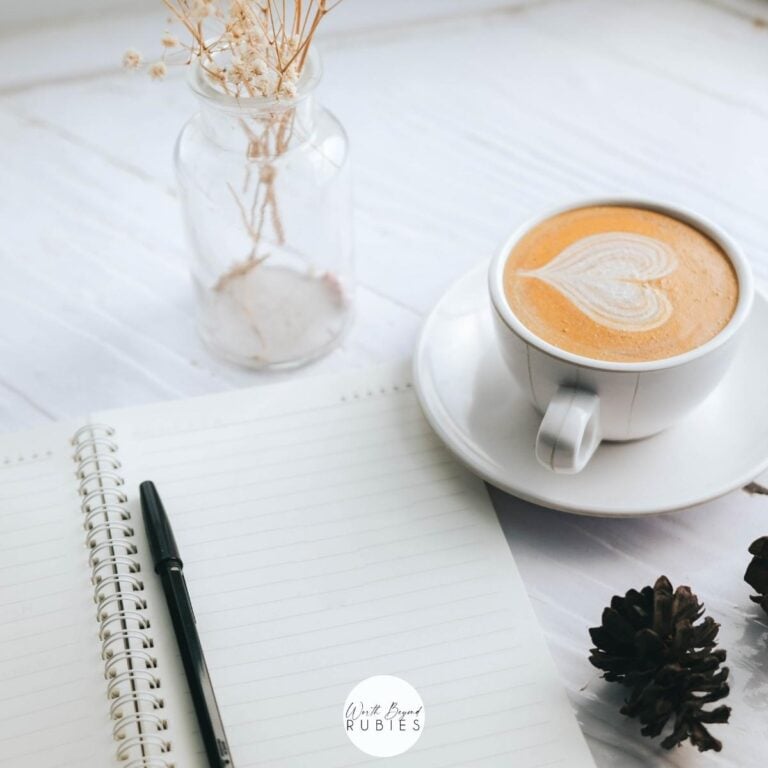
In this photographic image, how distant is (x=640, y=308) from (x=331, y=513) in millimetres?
255

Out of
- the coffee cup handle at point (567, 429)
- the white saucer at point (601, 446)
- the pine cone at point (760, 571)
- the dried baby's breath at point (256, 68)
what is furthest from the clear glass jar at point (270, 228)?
the pine cone at point (760, 571)

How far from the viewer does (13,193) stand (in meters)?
1.04

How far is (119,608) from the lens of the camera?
2.33ft

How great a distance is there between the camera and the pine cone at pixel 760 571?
0.69 m

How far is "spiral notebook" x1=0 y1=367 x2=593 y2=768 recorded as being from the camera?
652 millimetres

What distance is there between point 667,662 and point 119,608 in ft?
1.14

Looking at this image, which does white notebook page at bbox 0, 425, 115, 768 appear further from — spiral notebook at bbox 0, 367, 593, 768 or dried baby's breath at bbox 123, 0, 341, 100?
dried baby's breath at bbox 123, 0, 341, 100

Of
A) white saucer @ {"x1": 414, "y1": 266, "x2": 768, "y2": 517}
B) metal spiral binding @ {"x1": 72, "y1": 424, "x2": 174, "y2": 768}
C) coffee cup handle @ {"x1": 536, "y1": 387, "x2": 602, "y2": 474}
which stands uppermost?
coffee cup handle @ {"x1": 536, "y1": 387, "x2": 602, "y2": 474}

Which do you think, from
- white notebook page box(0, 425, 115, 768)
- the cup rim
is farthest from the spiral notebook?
the cup rim

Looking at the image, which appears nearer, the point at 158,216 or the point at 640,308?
the point at 640,308

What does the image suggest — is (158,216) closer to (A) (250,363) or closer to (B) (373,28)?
(A) (250,363)

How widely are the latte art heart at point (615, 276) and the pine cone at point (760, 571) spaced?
0.16 meters

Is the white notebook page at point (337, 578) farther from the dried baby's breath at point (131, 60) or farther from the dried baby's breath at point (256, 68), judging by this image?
the dried baby's breath at point (131, 60)

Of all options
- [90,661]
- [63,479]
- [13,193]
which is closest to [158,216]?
[13,193]
